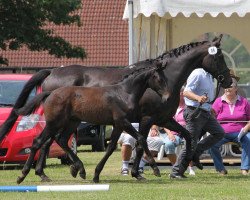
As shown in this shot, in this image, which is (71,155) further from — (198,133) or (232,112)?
(232,112)

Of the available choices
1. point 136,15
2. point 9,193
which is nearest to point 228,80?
point 136,15

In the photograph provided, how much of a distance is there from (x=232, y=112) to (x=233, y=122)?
245 millimetres

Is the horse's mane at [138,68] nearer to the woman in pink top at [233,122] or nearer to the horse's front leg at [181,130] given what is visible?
the horse's front leg at [181,130]

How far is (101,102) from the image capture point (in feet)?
47.6

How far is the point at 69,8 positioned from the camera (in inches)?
1577

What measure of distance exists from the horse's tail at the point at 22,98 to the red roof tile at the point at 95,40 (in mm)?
30799

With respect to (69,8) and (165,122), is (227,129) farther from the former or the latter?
(69,8)

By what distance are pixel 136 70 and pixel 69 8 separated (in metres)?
25.5

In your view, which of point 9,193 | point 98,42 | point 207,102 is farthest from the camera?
point 98,42

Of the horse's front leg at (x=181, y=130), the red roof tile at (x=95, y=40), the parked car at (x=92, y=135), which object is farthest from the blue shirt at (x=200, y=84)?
the red roof tile at (x=95, y=40)

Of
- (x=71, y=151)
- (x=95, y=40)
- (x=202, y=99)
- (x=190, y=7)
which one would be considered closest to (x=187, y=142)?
(x=202, y=99)

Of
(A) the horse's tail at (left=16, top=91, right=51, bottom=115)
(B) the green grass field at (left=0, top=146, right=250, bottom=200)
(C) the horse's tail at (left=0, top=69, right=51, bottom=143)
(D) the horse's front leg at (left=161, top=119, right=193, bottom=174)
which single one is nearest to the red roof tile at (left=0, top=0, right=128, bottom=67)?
(B) the green grass field at (left=0, top=146, right=250, bottom=200)

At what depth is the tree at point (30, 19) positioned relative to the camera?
39844 millimetres

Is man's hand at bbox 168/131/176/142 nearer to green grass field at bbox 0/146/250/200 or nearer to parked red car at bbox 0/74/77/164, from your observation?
green grass field at bbox 0/146/250/200
